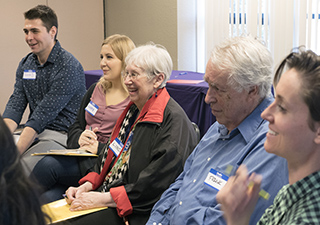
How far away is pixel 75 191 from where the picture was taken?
2.40 meters

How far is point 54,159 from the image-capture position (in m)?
2.76

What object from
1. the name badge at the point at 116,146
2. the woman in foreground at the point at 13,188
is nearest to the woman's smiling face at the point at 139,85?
the name badge at the point at 116,146

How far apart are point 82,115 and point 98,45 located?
162 inches

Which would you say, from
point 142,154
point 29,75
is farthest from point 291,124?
point 29,75

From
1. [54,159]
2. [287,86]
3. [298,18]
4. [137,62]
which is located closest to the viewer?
[287,86]

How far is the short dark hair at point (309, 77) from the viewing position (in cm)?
110

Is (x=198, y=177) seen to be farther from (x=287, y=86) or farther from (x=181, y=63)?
(x=181, y=63)

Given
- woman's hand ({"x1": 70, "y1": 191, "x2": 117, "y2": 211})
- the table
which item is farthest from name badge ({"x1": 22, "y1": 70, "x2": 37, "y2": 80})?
woman's hand ({"x1": 70, "y1": 191, "x2": 117, "y2": 211})

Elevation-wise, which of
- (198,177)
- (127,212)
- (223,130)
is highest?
(223,130)

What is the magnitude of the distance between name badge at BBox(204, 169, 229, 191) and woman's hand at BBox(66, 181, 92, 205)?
90 centimetres

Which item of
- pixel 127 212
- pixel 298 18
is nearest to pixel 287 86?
pixel 127 212

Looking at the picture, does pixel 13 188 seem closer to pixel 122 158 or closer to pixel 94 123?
pixel 122 158

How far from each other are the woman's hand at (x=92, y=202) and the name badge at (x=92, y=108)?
843mm

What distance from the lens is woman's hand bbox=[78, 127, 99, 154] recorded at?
2754 millimetres
